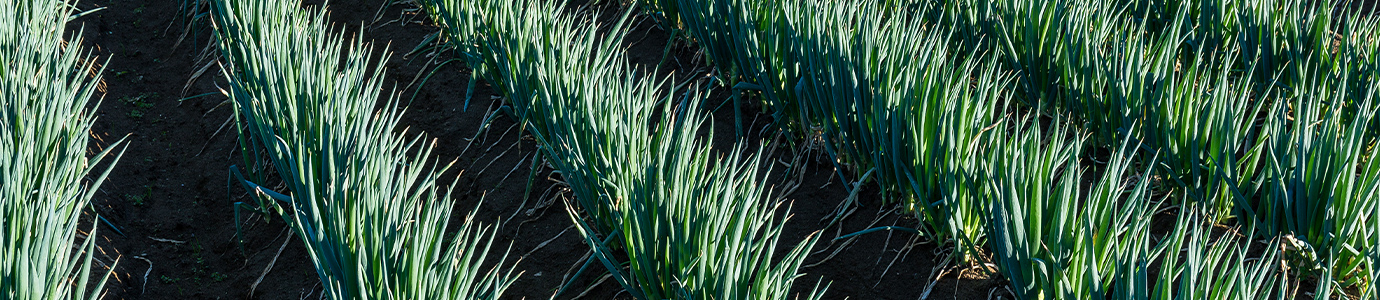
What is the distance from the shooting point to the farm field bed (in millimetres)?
2367

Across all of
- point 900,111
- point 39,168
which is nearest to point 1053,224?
point 900,111

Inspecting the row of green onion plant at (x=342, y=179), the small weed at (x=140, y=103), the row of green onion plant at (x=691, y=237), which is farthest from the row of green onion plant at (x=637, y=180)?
the small weed at (x=140, y=103)

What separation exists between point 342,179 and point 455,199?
0.52 metres

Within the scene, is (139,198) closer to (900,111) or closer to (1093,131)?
(900,111)

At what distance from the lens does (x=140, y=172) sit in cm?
315

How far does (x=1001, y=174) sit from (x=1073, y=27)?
0.80 metres

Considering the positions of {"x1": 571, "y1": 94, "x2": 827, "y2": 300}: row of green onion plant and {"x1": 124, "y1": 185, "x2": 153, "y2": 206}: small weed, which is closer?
{"x1": 571, "y1": 94, "x2": 827, "y2": 300}: row of green onion plant

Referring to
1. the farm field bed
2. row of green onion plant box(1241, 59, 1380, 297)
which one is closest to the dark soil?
the farm field bed

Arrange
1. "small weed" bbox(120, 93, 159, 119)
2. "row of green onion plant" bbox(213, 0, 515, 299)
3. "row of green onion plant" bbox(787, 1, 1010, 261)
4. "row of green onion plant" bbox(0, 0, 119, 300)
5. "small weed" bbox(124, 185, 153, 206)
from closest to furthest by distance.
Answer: "row of green onion plant" bbox(0, 0, 119, 300) → "row of green onion plant" bbox(213, 0, 515, 299) → "row of green onion plant" bbox(787, 1, 1010, 261) → "small weed" bbox(124, 185, 153, 206) → "small weed" bbox(120, 93, 159, 119)

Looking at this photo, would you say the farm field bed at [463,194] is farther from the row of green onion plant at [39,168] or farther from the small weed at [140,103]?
the row of green onion plant at [39,168]

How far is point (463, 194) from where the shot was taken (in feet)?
9.33

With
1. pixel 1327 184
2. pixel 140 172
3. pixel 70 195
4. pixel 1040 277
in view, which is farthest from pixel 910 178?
pixel 140 172

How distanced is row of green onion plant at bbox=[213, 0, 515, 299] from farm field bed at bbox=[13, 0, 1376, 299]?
113 millimetres

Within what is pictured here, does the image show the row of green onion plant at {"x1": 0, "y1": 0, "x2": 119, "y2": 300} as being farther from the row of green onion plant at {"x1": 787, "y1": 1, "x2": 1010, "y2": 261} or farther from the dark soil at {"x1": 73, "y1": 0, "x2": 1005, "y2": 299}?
the row of green onion plant at {"x1": 787, "y1": 1, "x2": 1010, "y2": 261}
